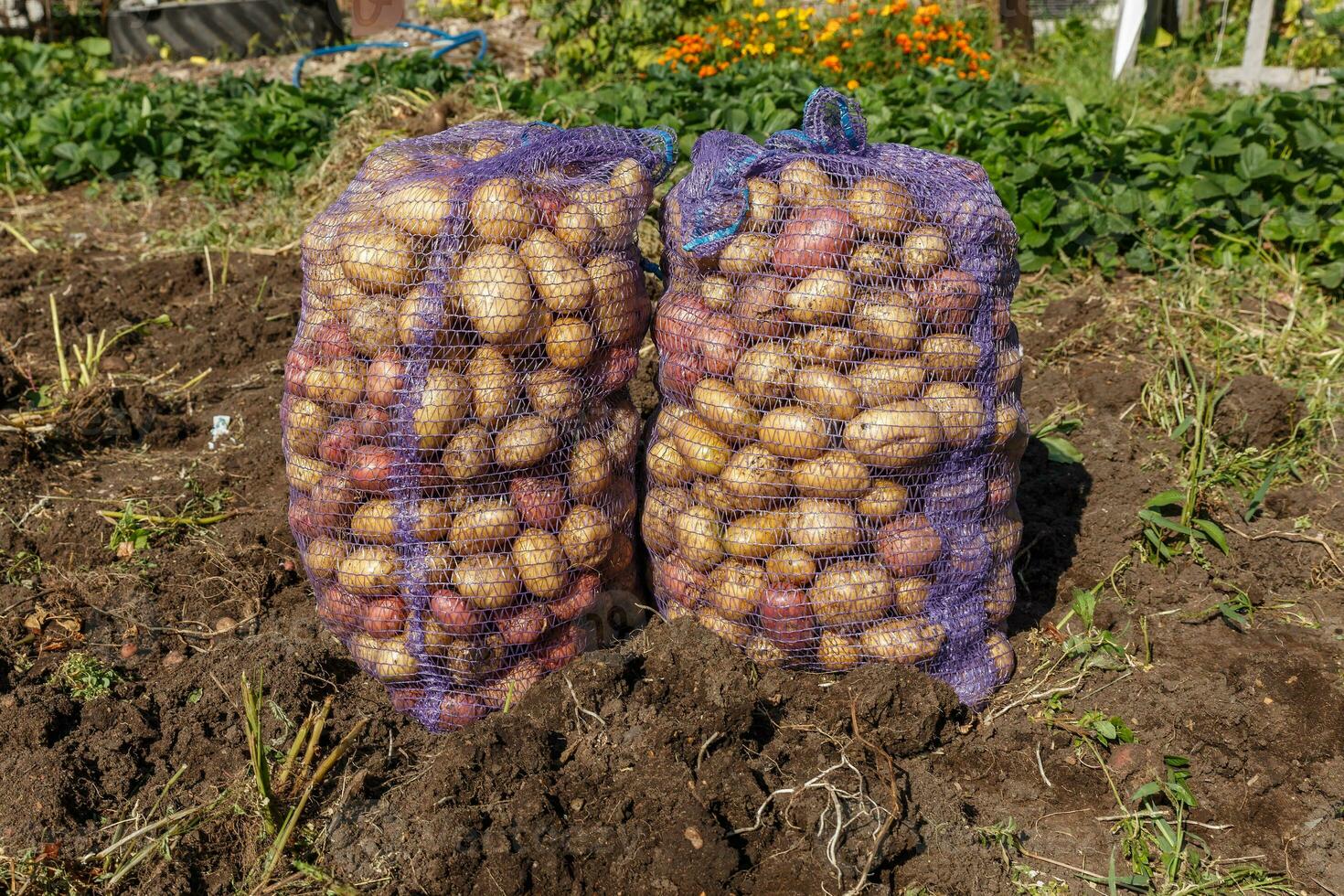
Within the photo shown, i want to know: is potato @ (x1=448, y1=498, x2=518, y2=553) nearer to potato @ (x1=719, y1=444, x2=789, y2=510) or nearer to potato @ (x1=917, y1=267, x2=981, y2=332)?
potato @ (x1=719, y1=444, x2=789, y2=510)

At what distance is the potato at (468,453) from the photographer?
2.42 metres

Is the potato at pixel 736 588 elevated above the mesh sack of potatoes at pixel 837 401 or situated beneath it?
situated beneath

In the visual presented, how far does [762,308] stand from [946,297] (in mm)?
414

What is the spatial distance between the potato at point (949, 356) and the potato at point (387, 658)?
1.37 m

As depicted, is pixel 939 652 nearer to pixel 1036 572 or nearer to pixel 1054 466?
pixel 1036 572

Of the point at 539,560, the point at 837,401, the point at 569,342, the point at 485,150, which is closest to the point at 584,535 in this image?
the point at 539,560

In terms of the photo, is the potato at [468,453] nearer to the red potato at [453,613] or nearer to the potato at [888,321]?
the red potato at [453,613]

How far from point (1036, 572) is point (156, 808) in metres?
2.37

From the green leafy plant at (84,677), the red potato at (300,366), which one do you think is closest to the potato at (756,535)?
the red potato at (300,366)

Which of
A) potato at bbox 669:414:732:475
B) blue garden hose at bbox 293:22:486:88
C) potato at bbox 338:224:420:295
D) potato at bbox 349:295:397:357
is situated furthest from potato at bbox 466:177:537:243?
blue garden hose at bbox 293:22:486:88

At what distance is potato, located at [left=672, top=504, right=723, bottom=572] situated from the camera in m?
2.61

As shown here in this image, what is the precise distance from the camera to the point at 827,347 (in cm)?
247

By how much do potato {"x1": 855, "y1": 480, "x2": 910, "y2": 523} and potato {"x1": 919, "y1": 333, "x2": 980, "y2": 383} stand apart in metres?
0.27

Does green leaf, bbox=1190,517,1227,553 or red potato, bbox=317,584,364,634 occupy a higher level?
red potato, bbox=317,584,364,634
